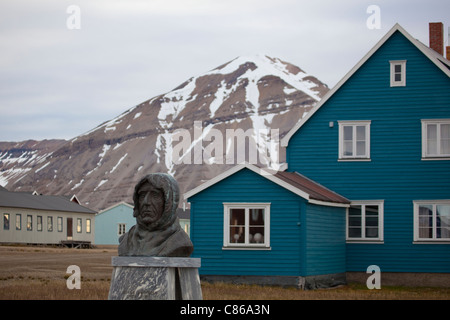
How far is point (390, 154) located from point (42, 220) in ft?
166

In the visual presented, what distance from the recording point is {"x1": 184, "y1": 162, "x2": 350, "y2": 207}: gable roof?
29.7 metres

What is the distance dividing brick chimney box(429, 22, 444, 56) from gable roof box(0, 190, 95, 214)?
1712 inches

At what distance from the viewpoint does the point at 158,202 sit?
17.4 metres

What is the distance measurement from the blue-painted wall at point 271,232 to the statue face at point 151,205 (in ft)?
42.3

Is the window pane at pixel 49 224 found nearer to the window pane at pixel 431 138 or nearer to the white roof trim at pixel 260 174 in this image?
the white roof trim at pixel 260 174

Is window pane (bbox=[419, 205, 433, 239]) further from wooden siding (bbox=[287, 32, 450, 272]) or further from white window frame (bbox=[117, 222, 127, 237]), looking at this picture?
white window frame (bbox=[117, 222, 127, 237])

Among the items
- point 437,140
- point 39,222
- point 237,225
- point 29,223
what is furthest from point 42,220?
point 437,140

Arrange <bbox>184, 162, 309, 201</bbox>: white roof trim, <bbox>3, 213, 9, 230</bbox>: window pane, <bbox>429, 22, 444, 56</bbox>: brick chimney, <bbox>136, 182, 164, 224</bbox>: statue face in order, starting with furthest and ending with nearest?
<bbox>3, 213, 9, 230</bbox>: window pane, <bbox>429, 22, 444, 56</bbox>: brick chimney, <bbox>184, 162, 309, 201</bbox>: white roof trim, <bbox>136, 182, 164, 224</bbox>: statue face

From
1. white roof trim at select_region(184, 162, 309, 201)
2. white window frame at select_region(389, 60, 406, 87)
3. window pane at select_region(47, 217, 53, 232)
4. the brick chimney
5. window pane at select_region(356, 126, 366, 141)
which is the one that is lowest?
window pane at select_region(47, 217, 53, 232)

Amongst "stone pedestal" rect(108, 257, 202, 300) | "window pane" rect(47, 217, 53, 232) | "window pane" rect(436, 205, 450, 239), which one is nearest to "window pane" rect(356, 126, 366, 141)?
"window pane" rect(436, 205, 450, 239)
